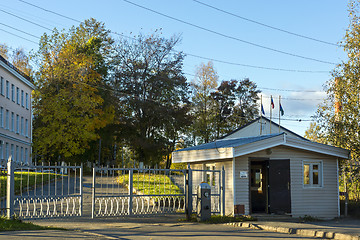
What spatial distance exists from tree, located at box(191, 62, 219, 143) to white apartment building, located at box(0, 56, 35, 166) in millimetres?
18066

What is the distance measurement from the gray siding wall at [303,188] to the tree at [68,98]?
1167 inches

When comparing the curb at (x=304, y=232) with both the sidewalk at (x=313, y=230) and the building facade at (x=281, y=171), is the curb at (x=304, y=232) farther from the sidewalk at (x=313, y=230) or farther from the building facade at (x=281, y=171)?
the building facade at (x=281, y=171)

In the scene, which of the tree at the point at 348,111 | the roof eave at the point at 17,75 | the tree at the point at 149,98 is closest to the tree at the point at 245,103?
the tree at the point at 149,98

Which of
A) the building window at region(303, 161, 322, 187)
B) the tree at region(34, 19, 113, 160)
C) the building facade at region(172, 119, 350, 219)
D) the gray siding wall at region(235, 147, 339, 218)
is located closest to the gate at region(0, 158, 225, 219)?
the building facade at region(172, 119, 350, 219)

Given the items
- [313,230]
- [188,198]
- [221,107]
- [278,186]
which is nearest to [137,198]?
[188,198]

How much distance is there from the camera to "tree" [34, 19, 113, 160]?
4872cm

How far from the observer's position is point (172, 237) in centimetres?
1388

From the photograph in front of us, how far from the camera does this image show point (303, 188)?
72.3 ft

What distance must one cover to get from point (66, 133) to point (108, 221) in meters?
31.1

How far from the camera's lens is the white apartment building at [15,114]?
47.0 metres

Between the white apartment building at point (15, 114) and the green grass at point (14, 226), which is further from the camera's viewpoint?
the white apartment building at point (15, 114)

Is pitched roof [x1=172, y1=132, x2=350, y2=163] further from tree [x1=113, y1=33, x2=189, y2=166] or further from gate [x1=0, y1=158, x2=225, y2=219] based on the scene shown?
tree [x1=113, y1=33, x2=189, y2=166]

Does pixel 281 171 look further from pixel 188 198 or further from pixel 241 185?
pixel 188 198

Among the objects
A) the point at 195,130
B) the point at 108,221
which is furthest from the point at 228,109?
the point at 108,221
